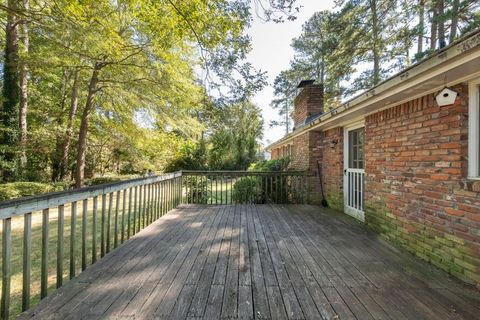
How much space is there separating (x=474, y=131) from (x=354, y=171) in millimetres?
2743

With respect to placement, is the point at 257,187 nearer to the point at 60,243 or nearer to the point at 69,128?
the point at 60,243

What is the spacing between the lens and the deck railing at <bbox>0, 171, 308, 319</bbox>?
1.80m

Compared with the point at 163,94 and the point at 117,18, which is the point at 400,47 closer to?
the point at 163,94

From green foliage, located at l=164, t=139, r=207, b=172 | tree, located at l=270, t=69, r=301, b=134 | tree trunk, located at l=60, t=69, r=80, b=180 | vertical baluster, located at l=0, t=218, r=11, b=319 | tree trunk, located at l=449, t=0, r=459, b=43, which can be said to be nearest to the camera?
vertical baluster, located at l=0, t=218, r=11, b=319

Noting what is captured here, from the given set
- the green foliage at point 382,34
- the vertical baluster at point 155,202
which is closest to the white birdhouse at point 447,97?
the vertical baluster at point 155,202

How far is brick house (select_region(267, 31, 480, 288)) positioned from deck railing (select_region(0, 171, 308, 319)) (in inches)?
100

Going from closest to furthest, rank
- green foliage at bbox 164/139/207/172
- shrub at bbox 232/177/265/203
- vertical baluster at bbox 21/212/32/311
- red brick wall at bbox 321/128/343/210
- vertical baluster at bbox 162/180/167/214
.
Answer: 1. vertical baluster at bbox 21/212/32/311
2. vertical baluster at bbox 162/180/167/214
3. red brick wall at bbox 321/128/343/210
4. shrub at bbox 232/177/265/203
5. green foliage at bbox 164/139/207/172

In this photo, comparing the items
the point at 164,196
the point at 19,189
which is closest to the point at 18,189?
the point at 19,189

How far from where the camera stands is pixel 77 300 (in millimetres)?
1998

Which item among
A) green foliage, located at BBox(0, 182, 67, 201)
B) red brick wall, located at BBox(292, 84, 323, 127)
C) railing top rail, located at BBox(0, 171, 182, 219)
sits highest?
red brick wall, located at BBox(292, 84, 323, 127)

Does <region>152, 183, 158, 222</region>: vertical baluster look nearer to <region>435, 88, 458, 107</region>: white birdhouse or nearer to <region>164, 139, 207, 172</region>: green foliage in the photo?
<region>435, 88, 458, 107</region>: white birdhouse

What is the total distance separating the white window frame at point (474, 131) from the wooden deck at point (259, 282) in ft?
3.70

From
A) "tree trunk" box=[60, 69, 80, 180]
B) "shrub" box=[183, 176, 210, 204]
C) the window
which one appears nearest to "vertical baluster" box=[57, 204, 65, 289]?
"shrub" box=[183, 176, 210, 204]

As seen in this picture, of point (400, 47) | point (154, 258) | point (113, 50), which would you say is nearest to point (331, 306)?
point (154, 258)
